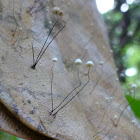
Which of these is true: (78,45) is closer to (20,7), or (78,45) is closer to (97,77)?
(97,77)

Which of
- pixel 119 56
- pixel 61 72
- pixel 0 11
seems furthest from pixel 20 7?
pixel 119 56

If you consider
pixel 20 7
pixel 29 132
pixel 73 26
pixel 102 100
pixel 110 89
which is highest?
pixel 73 26

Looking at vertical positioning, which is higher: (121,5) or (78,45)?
(121,5)

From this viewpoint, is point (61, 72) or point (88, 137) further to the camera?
point (61, 72)

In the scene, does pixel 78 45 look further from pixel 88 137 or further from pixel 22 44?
pixel 88 137

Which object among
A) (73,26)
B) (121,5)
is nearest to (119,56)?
(121,5)

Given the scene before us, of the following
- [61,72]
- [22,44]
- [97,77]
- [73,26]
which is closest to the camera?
[22,44]

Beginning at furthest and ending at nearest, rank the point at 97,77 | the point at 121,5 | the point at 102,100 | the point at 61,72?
the point at 121,5 → the point at 97,77 → the point at 102,100 → the point at 61,72
